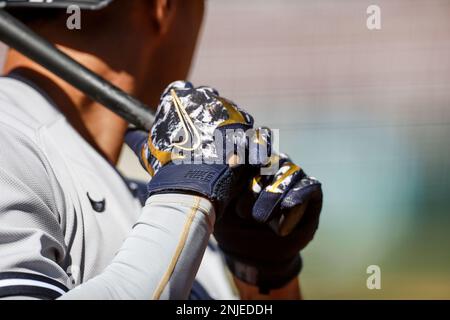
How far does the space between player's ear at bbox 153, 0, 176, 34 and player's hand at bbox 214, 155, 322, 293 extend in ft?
1.10

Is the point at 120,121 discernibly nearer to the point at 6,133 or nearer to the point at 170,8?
the point at 170,8

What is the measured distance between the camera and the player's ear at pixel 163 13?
3.60ft

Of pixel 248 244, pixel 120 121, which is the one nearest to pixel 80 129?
pixel 120 121

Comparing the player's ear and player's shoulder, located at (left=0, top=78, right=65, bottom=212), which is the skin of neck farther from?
player's shoulder, located at (left=0, top=78, right=65, bottom=212)

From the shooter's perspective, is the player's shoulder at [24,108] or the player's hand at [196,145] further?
the player's shoulder at [24,108]

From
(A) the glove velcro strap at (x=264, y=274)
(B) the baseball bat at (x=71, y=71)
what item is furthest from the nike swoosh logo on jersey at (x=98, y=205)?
(A) the glove velcro strap at (x=264, y=274)

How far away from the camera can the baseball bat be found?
966 mm

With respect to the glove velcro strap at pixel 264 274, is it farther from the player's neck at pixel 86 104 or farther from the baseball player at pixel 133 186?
the player's neck at pixel 86 104

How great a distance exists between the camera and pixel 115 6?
105 cm

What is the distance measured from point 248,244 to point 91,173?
243 millimetres

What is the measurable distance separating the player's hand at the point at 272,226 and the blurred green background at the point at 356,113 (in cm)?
154

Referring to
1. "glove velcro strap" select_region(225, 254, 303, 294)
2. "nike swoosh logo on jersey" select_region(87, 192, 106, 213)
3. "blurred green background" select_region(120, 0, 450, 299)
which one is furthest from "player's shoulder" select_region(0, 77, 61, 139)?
"blurred green background" select_region(120, 0, 450, 299)

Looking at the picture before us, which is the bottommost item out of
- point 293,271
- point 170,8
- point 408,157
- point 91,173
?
point 408,157

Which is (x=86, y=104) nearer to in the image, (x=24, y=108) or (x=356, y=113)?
(x=24, y=108)
